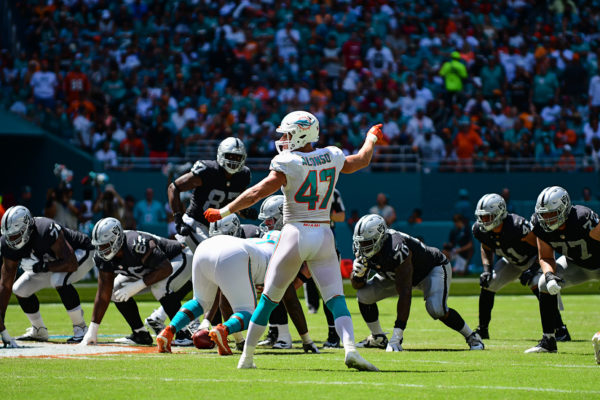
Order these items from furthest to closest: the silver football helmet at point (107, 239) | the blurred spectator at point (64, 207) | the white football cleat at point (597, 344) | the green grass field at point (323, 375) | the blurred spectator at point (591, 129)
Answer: the blurred spectator at point (591, 129) → the blurred spectator at point (64, 207) → the silver football helmet at point (107, 239) → the white football cleat at point (597, 344) → the green grass field at point (323, 375)

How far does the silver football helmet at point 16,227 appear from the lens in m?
10.6

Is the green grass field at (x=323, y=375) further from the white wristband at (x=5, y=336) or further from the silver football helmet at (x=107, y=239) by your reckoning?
the silver football helmet at (x=107, y=239)

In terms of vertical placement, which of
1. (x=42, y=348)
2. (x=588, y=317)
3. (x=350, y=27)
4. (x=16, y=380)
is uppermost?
(x=350, y=27)

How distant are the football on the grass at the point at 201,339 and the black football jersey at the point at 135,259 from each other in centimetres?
193

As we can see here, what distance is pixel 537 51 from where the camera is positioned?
27078 mm

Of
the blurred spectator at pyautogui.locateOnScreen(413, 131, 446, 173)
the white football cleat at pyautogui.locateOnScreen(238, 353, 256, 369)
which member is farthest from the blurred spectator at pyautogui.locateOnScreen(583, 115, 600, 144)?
the white football cleat at pyautogui.locateOnScreen(238, 353, 256, 369)

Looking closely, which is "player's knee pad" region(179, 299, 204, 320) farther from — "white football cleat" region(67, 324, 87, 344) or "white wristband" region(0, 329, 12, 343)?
"white football cleat" region(67, 324, 87, 344)

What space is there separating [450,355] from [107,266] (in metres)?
3.73

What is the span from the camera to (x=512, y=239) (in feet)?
37.1

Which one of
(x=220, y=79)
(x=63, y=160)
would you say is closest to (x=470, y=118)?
(x=220, y=79)

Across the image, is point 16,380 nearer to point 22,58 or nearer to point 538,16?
point 22,58

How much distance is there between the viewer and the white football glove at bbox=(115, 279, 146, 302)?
1064 cm

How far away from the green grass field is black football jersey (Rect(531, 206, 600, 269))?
0.98 m

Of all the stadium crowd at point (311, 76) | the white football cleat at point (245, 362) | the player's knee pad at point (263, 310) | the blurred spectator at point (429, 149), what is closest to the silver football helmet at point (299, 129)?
the player's knee pad at point (263, 310)
